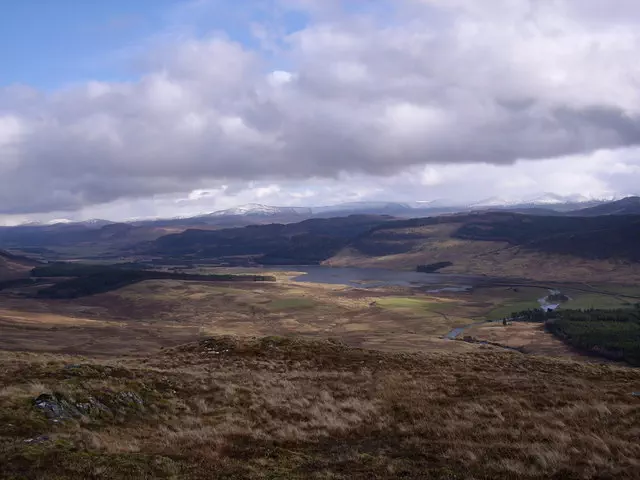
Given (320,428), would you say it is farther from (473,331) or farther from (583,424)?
(473,331)

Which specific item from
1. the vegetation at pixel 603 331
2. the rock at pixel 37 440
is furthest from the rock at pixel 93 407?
the vegetation at pixel 603 331

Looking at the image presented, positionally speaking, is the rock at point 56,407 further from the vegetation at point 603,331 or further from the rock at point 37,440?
the vegetation at point 603,331

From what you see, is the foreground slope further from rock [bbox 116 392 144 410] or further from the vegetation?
the vegetation

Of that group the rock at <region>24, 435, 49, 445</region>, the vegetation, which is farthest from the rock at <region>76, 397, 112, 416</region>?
the vegetation

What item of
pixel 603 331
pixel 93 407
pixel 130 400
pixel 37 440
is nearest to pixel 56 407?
pixel 93 407

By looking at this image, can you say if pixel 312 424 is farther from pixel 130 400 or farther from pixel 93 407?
pixel 93 407

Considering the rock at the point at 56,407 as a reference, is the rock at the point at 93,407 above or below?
below

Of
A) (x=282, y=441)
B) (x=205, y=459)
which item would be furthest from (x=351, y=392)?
(x=205, y=459)
